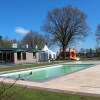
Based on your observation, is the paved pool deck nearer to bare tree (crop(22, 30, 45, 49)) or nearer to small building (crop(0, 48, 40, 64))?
small building (crop(0, 48, 40, 64))

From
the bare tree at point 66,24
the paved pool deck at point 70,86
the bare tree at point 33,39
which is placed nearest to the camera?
the paved pool deck at point 70,86

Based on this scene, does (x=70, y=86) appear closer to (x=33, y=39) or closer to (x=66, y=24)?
(x=66, y=24)

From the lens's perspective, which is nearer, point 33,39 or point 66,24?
point 66,24

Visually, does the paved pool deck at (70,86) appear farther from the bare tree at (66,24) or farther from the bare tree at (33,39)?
the bare tree at (33,39)

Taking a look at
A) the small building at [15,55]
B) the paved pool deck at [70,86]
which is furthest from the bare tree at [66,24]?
the paved pool deck at [70,86]

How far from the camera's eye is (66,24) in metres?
49.1

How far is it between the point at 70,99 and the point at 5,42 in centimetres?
6238

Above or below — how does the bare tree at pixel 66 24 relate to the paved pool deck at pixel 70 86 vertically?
above

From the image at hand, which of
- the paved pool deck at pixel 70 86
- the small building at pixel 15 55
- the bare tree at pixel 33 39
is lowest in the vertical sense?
the paved pool deck at pixel 70 86

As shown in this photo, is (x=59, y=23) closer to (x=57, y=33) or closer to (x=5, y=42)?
(x=57, y=33)

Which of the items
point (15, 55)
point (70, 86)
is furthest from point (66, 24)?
point (70, 86)

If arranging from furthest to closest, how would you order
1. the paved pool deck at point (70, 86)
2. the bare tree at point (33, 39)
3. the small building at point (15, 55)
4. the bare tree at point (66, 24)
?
the bare tree at point (33, 39) → the bare tree at point (66, 24) → the small building at point (15, 55) → the paved pool deck at point (70, 86)

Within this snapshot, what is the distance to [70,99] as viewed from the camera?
22.7 feet

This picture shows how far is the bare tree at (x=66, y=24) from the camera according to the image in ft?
160
